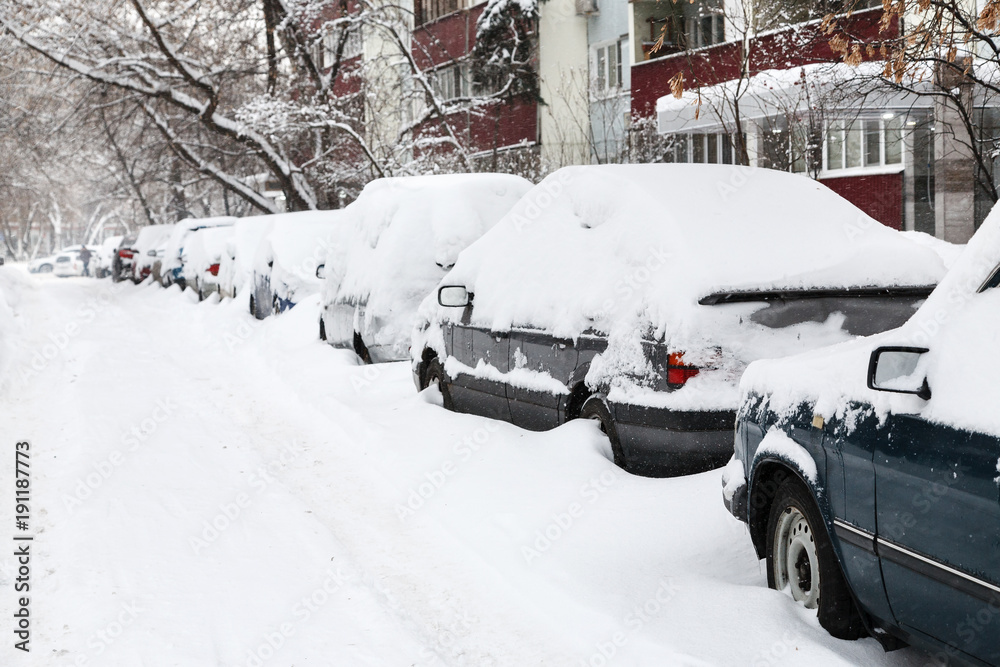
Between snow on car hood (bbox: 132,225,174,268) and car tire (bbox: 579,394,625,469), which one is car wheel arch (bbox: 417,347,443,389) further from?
snow on car hood (bbox: 132,225,174,268)

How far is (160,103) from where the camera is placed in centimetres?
2998

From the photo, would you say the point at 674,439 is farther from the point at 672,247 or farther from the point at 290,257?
the point at 290,257

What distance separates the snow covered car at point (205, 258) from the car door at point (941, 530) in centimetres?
2010

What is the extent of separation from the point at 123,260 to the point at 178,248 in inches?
440

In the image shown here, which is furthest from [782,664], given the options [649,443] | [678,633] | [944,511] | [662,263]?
[662,263]

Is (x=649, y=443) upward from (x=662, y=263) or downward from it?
downward

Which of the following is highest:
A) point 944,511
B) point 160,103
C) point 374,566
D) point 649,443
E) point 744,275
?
point 160,103

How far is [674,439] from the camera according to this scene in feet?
18.2

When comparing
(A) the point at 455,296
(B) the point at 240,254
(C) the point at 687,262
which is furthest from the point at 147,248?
(C) the point at 687,262

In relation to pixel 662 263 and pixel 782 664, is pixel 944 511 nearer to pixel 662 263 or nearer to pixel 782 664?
pixel 782 664

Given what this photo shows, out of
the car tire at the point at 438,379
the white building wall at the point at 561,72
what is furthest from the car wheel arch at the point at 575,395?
the white building wall at the point at 561,72

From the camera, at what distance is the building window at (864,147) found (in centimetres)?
1953

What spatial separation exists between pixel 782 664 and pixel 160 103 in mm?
29449

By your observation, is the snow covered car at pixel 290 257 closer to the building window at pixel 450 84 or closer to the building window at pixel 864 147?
the building window at pixel 864 147
